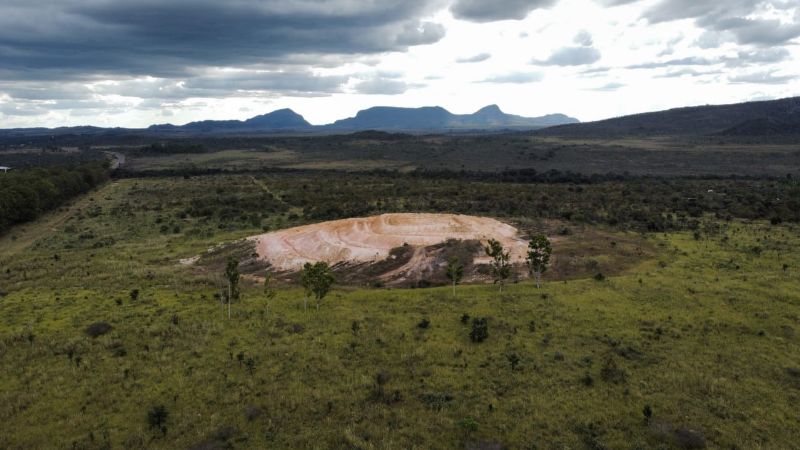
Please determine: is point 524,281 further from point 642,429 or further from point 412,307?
point 642,429

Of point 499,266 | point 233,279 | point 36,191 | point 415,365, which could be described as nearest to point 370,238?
point 499,266

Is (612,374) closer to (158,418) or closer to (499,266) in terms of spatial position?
(499,266)

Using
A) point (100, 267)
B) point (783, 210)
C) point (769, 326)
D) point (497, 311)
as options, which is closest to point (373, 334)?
point (497, 311)

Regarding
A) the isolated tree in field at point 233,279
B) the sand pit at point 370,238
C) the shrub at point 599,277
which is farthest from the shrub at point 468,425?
the sand pit at point 370,238

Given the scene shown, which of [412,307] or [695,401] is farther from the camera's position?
[412,307]

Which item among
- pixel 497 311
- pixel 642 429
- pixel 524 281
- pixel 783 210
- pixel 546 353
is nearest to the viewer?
pixel 642 429

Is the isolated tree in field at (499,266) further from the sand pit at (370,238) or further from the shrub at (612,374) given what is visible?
the shrub at (612,374)
